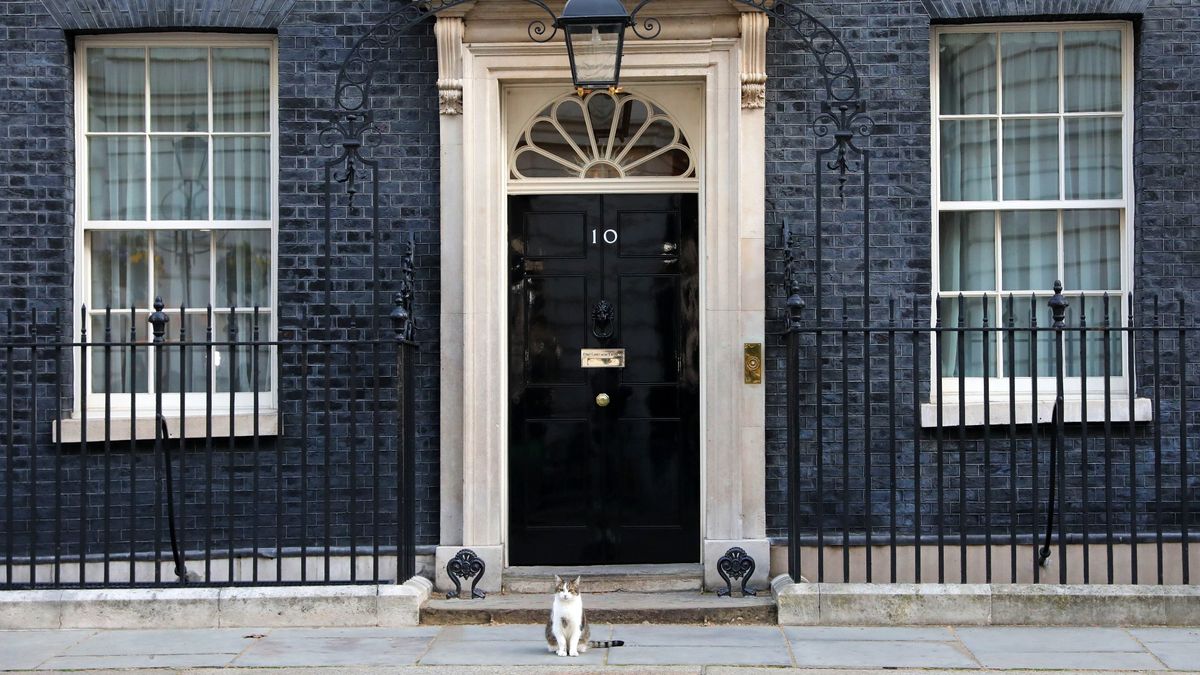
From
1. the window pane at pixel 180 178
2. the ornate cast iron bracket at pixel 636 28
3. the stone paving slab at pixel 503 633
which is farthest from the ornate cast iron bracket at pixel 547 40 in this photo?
the stone paving slab at pixel 503 633

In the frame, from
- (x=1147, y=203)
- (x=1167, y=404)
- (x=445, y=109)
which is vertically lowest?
(x=1167, y=404)

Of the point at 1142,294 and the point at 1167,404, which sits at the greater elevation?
the point at 1142,294

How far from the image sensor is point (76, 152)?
9398mm

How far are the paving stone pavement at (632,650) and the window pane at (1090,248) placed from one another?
246 centimetres

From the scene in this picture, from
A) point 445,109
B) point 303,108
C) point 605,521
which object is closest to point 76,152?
point 303,108

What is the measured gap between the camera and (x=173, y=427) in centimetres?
913

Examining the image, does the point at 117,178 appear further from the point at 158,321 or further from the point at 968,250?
the point at 968,250

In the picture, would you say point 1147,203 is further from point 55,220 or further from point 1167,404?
point 55,220

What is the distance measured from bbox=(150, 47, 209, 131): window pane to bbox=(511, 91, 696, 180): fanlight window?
2084 millimetres

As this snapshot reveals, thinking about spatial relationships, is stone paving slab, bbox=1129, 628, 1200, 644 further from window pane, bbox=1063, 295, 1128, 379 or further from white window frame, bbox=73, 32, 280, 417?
white window frame, bbox=73, 32, 280, 417

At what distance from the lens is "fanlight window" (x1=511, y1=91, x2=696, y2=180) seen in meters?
9.44

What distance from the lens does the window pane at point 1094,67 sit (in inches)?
369

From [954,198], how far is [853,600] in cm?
288

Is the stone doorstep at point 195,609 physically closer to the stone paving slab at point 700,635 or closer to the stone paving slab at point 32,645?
the stone paving slab at point 32,645
